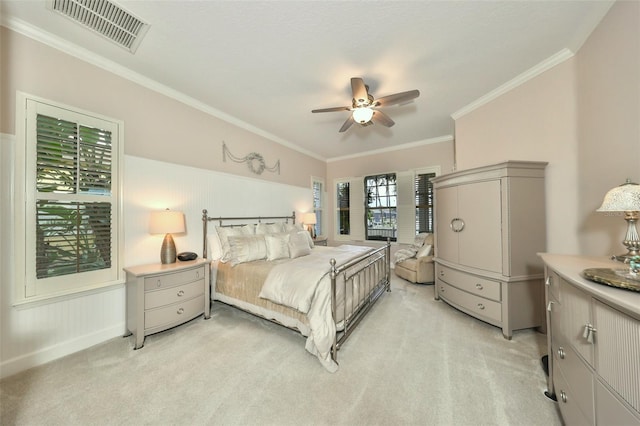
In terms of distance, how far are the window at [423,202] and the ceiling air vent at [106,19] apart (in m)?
5.13

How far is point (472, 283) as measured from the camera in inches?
107

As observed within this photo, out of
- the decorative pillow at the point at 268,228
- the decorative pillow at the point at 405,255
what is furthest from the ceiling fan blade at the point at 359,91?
the decorative pillow at the point at 405,255

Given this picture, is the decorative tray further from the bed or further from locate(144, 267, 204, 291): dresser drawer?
locate(144, 267, 204, 291): dresser drawer

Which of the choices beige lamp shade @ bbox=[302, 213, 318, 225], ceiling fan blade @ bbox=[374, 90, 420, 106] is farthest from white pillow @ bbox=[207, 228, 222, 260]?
ceiling fan blade @ bbox=[374, 90, 420, 106]

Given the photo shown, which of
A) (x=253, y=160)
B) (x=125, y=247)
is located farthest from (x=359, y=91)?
(x=125, y=247)

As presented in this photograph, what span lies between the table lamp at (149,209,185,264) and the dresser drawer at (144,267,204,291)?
0.27 metres

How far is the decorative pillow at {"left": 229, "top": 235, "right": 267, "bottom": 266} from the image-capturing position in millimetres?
2994

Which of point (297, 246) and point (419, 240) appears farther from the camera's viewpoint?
A: point (419, 240)

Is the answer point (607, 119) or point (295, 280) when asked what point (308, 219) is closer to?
point (295, 280)

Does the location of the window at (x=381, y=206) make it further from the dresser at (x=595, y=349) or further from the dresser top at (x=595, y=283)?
the dresser at (x=595, y=349)

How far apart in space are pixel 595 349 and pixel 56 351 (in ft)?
12.9

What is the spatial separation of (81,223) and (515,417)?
3962 millimetres

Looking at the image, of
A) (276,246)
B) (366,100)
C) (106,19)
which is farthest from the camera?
(276,246)

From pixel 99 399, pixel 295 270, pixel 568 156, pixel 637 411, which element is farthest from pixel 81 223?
pixel 568 156
